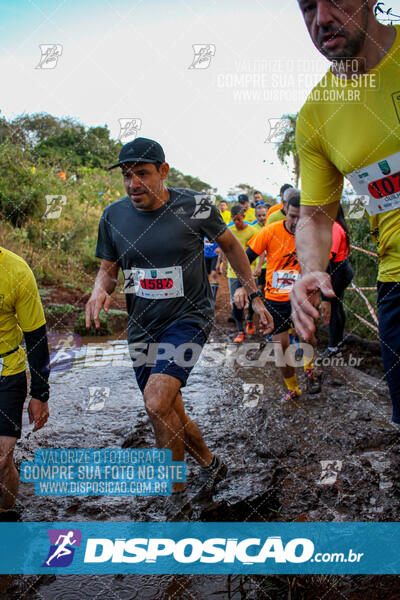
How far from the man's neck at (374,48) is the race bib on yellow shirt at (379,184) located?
0.37 metres

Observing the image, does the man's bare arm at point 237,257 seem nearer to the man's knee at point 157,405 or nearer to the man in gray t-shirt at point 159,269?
the man in gray t-shirt at point 159,269

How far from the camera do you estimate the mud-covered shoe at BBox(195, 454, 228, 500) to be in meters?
2.90

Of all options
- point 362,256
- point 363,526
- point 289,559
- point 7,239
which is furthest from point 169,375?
point 7,239

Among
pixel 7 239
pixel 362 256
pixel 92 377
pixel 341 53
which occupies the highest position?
pixel 341 53

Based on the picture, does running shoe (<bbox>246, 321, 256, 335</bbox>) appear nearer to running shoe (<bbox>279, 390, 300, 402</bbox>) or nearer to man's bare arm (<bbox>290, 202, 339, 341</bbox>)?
running shoe (<bbox>279, 390, 300, 402</bbox>)

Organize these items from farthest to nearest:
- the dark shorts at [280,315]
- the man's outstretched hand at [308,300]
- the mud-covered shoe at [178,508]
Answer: the dark shorts at [280,315] → the mud-covered shoe at [178,508] → the man's outstretched hand at [308,300]

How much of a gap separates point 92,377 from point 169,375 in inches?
124

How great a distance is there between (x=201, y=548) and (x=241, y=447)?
1.34 meters

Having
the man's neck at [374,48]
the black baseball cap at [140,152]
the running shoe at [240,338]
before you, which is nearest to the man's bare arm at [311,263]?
the man's neck at [374,48]

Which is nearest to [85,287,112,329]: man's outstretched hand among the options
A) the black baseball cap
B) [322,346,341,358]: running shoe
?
the black baseball cap

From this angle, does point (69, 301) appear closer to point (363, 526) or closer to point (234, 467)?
point (234, 467)

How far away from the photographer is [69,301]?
344 inches

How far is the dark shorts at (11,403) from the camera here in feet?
8.66

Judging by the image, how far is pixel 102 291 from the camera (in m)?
2.97
